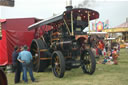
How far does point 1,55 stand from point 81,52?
3722 mm

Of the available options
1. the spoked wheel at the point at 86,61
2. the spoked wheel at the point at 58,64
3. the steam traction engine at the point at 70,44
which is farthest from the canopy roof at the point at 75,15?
the spoked wheel at the point at 86,61

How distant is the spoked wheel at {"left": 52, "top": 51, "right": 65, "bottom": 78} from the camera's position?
5762 millimetres

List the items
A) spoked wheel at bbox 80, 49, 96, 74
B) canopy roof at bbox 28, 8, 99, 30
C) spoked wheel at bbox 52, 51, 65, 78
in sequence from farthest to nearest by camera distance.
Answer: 1. spoked wheel at bbox 80, 49, 96, 74
2. canopy roof at bbox 28, 8, 99, 30
3. spoked wheel at bbox 52, 51, 65, 78

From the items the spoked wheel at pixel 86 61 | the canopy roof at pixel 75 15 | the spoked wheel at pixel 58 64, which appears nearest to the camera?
the spoked wheel at pixel 58 64

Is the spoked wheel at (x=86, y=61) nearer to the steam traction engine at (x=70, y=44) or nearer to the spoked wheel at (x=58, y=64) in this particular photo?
the steam traction engine at (x=70, y=44)

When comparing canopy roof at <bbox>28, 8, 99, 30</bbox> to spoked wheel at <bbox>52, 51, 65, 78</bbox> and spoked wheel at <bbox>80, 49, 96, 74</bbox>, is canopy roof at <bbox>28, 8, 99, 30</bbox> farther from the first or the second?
spoked wheel at <bbox>80, 49, 96, 74</bbox>

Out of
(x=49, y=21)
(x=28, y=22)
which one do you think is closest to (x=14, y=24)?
(x=28, y=22)

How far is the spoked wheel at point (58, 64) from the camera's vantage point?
576 cm

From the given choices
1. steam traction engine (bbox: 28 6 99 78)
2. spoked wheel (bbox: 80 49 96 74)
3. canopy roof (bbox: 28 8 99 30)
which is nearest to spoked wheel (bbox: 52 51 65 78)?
steam traction engine (bbox: 28 6 99 78)

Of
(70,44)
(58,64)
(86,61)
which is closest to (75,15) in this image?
(70,44)

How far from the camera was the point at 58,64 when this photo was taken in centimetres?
628

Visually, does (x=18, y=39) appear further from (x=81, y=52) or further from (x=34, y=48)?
(x=81, y=52)

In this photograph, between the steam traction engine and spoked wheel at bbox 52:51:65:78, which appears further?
the steam traction engine

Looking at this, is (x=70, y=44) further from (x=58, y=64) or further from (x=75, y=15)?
(x=75, y=15)
